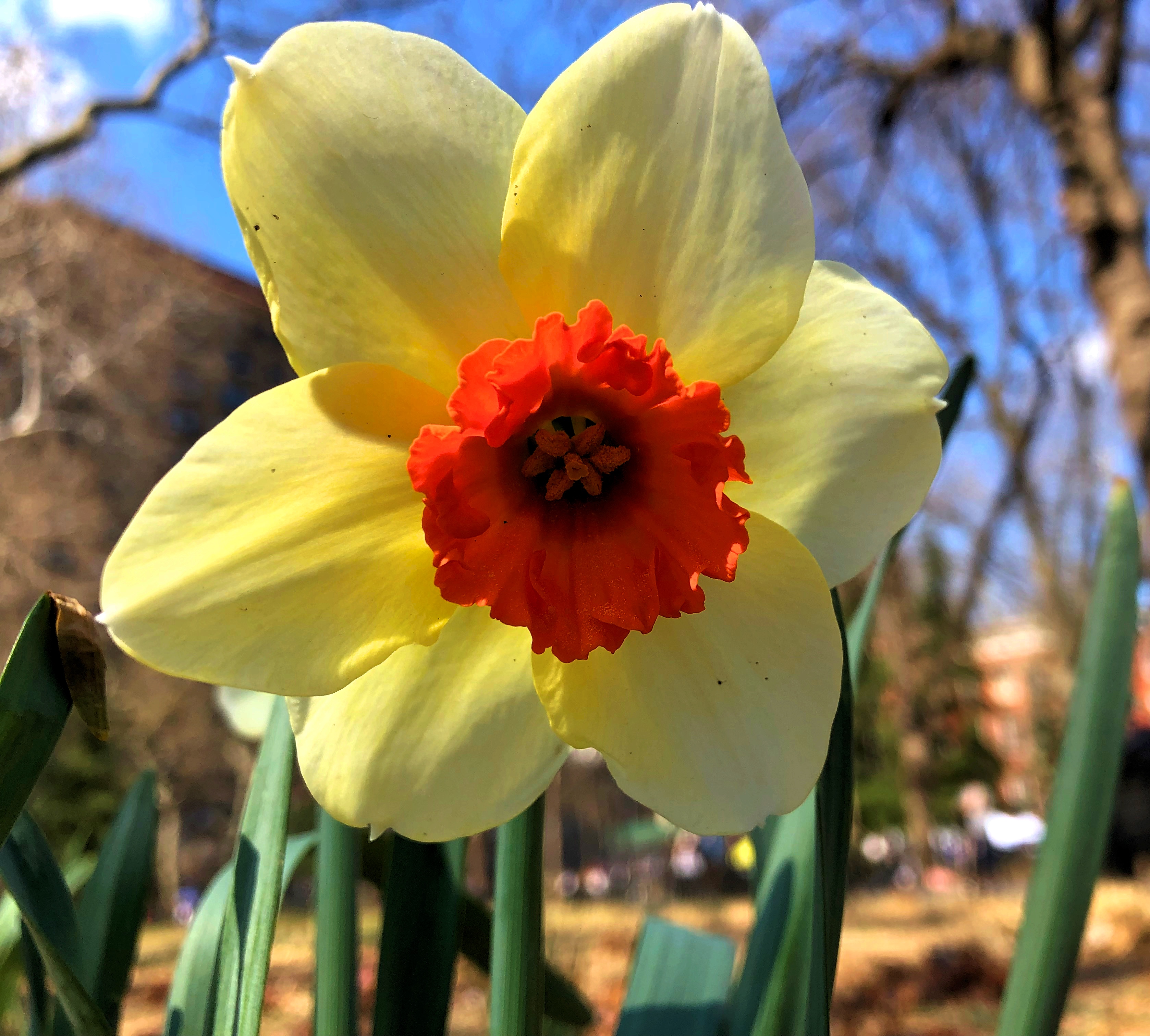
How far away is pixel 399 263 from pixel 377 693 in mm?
267

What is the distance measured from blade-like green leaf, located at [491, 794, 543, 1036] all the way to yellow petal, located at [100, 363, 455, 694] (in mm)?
151

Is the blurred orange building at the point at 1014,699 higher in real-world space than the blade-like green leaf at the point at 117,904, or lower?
lower

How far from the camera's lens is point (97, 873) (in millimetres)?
742

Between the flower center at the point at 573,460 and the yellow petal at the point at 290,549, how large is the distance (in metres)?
0.10

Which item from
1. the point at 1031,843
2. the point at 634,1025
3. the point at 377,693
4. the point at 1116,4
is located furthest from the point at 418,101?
the point at 1031,843

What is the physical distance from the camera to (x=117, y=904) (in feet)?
2.31

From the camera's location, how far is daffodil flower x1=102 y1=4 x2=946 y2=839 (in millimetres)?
501

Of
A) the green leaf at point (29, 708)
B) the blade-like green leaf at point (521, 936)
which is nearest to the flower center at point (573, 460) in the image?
the blade-like green leaf at point (521, 936)

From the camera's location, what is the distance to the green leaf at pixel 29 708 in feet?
1.34

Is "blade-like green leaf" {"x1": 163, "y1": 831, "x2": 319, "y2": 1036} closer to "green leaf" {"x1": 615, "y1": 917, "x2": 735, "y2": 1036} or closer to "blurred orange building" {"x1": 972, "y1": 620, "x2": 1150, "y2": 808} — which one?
"green leaf" {"x1": 615, "y1": 917, "x2": 735, "y2": 1036}

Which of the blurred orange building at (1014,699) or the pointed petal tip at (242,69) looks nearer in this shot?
the pointed petal tip at (242,69)

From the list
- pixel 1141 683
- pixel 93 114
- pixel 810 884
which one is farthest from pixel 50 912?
pixel 1141 683

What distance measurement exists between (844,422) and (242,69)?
1.33ft

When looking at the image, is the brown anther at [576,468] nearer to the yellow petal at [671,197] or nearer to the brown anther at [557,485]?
the brown anther at [557,485]
